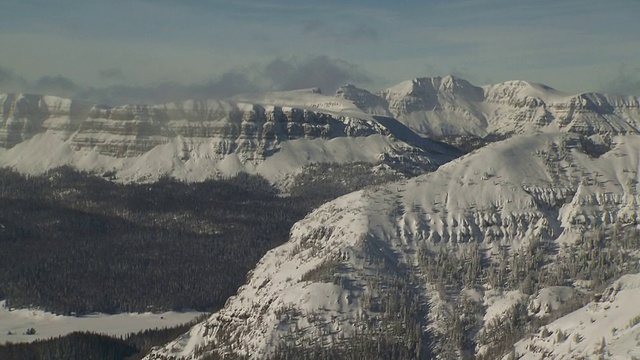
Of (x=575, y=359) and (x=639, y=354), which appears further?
(x=575, y=359)

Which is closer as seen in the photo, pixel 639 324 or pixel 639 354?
pixel 639 354
